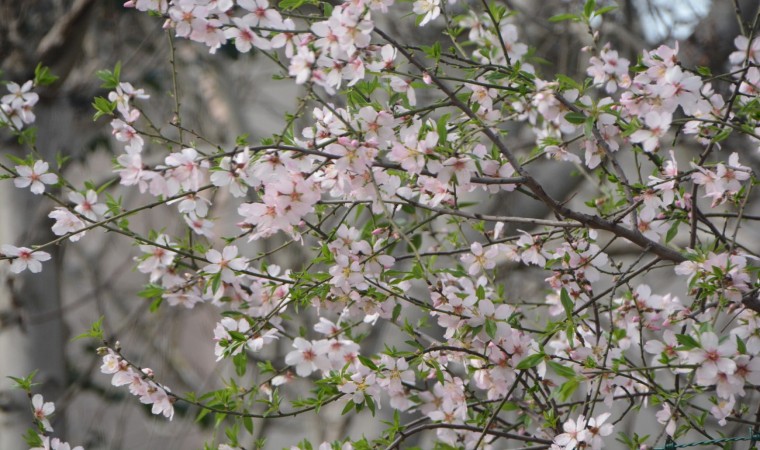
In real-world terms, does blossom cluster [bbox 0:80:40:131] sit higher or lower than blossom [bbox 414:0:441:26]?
lower

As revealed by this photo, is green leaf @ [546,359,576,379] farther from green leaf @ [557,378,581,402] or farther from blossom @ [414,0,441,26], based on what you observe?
blossom @ [414,0,441,26]

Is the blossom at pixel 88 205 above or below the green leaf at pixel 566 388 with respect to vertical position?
above

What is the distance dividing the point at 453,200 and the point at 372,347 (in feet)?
11.0

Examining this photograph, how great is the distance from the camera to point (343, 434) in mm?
4438

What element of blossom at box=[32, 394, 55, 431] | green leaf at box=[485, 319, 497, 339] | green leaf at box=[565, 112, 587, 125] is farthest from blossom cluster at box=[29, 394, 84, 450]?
green leaf at box=[565, 112, 587, 125]

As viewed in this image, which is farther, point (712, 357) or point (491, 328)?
point (491, 328)

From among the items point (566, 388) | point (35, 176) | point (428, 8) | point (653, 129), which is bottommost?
point (566, 388)

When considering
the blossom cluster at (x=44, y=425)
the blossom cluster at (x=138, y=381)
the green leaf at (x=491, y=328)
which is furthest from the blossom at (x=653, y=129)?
the blossom cluster at (x=44, y=425)

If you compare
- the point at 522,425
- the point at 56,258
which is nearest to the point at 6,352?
the point at 56,258

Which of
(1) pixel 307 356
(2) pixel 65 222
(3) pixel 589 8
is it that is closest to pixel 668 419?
(1) pixel 307 356

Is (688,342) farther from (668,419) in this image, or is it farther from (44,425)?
(44,425)

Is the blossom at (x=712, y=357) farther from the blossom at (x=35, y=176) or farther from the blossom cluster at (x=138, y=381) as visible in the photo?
the blossom at (x=35, y=176)

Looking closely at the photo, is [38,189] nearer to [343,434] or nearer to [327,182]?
[327,182]

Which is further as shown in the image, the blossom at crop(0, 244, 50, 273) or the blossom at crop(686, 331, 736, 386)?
the blossom at crop(0, 244, 50, 273)
